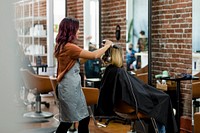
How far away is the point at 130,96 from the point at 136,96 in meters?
0.07

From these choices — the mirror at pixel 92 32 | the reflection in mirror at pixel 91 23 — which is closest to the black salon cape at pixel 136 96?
the mirror at pixel 92 32

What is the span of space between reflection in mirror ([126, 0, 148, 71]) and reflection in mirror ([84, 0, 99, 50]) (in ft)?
3.27

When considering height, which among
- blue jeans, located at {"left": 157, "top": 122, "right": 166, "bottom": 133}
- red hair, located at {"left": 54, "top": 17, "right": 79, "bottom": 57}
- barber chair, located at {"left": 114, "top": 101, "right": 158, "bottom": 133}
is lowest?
blue jeans, located at {"left": 157, "top": 122, "right": 166, "bottom": 133}

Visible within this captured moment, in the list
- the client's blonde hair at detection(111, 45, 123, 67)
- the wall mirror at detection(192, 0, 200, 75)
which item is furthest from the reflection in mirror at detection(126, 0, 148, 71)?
the client's blonde hair at detection(111, 45, 123, 67)

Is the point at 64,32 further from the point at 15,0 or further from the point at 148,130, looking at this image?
the point at 15,0

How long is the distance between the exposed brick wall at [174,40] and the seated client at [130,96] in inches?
29.6

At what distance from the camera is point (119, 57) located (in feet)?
11.5

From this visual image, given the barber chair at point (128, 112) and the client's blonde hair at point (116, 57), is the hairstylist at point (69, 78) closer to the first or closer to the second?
the client's blonde hair at point (116, 57)

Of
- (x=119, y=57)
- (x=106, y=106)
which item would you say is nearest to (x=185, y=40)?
(x=119, y=57)

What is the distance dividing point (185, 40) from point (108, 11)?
1972mm

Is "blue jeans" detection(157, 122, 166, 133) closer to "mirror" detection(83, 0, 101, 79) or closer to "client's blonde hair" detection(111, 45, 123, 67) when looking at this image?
"client's blonde hair" detection(111, 45, 123, 67)

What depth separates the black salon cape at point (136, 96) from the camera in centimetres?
332

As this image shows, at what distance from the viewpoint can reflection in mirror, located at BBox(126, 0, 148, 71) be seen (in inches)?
182

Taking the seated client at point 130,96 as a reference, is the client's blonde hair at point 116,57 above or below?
above
